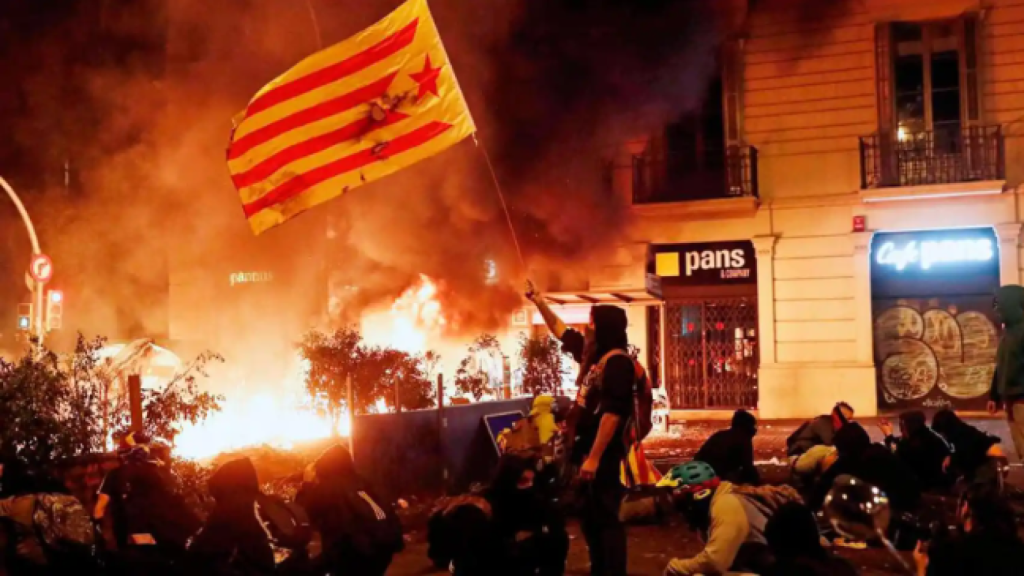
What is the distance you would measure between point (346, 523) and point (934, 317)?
15454 millimetres

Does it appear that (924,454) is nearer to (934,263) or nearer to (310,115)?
(310,115)

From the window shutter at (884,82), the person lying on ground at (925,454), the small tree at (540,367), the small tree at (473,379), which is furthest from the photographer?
the window shutter at (884,82)

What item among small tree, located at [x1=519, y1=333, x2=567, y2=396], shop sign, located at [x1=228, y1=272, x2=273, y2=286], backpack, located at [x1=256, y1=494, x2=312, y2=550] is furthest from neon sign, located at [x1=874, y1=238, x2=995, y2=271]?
backpack, located at [x1=256, y1=494, x2=312, y2=550]

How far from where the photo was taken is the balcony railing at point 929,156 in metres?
17.1

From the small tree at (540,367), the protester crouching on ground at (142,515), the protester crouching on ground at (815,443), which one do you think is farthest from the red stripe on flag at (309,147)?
the small tree at (540,367)

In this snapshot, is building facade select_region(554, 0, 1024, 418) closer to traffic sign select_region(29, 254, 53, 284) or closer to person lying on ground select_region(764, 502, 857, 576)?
→ traffic sign select_region(29, 254, 53, 284)

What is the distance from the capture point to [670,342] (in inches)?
756

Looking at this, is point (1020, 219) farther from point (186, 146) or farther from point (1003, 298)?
point (186, 146)

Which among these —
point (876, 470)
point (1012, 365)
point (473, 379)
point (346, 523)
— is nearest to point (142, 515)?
point (346, 523)

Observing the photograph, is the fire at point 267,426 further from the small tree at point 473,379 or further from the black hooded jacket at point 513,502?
the black hooded jacket at point 513,502

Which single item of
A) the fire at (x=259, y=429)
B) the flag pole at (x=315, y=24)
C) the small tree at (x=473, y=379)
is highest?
the flag pole at (x=315, y=24)

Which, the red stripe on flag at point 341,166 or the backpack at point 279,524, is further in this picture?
the red stripe on flag at point 341,166

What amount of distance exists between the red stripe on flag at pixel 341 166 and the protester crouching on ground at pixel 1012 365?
4.69 metres

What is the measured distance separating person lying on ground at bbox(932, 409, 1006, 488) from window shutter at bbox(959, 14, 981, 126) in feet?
38.7
